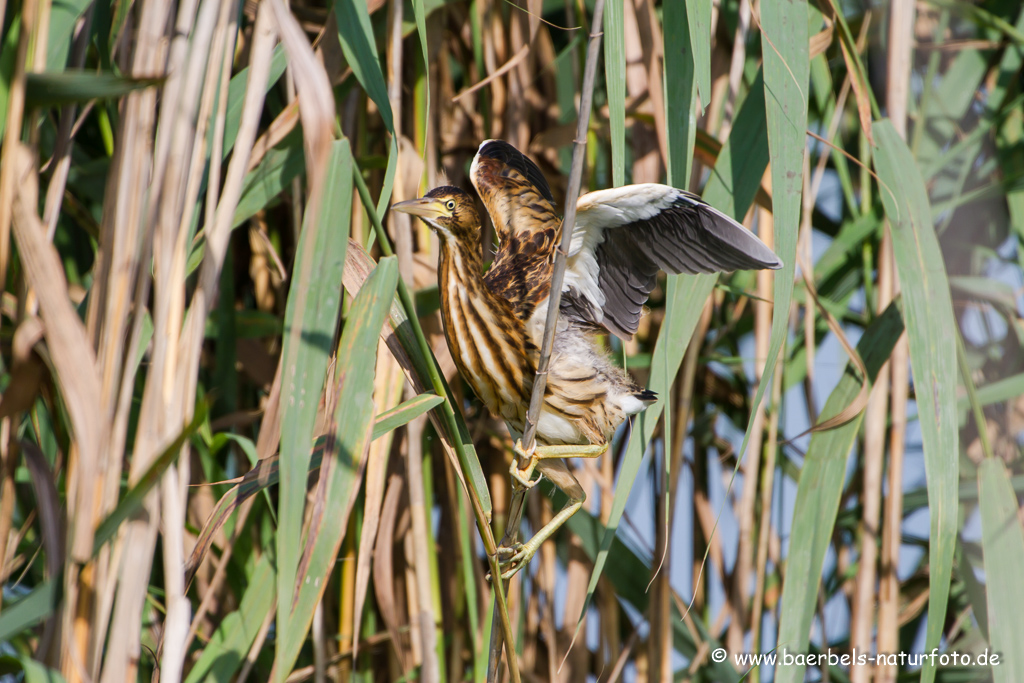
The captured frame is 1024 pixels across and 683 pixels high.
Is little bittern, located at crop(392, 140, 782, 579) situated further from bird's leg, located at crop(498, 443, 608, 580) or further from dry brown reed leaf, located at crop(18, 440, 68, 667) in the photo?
dry brown reed leaf, located at crop(18, 440, 68, 667)

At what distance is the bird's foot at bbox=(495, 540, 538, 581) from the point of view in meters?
1.15

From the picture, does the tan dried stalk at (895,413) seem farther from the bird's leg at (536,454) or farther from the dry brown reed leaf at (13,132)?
the dry brown reed leaf at (13,132)

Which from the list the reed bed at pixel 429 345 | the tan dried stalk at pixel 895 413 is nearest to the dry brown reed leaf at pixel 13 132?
the reed bed at pixel 429 345

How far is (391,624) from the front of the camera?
135 centimetres

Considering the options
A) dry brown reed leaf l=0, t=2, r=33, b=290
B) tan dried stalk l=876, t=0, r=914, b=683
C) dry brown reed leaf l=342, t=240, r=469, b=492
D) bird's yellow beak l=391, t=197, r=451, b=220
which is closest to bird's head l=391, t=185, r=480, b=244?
bird's yellow beak l=391, t=197, r=451, b=220

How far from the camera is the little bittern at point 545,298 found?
3.85 feet

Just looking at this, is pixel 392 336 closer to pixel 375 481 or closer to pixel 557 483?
pixel 375 481

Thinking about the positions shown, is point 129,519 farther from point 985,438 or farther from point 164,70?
point 985,438

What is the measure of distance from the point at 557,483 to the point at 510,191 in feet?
1.64

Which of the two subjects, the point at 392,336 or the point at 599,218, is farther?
the point at 599,218

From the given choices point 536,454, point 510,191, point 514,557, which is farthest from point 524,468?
point 510,191

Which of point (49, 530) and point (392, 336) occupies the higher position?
point (392, 336)

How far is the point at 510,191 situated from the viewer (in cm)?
142

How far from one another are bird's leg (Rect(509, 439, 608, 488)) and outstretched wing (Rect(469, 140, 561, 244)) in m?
0.41
